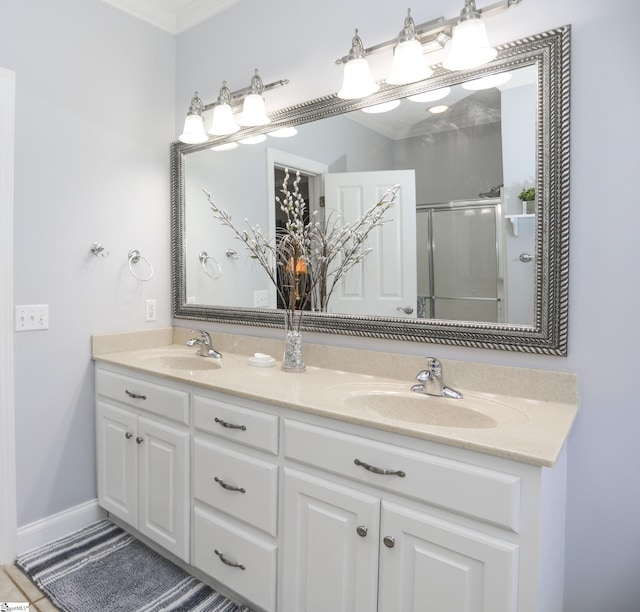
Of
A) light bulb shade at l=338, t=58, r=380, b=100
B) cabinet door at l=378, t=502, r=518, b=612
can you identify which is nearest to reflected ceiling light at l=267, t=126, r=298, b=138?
light bulb shade at l=338, t=58, r=380, b=100

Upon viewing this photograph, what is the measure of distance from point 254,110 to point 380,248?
86 cm

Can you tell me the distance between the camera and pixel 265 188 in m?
2.18

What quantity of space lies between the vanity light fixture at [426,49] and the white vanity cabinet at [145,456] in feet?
4.48

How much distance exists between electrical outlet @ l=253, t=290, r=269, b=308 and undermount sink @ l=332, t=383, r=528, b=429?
0.70m

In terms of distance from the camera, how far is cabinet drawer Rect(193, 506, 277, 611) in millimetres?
1514

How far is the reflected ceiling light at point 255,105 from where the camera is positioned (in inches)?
79.5

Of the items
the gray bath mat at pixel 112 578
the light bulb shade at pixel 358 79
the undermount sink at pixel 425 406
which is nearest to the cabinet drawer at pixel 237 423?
the undermount sink at pixel 425 406

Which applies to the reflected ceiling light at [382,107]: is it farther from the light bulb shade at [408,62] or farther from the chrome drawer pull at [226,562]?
the chrome drawer pull at [226,562]

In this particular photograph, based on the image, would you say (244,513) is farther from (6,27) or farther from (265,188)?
(6,27)

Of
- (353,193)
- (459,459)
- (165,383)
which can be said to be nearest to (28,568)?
(165,383)

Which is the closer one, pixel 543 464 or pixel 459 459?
pixel 543 464

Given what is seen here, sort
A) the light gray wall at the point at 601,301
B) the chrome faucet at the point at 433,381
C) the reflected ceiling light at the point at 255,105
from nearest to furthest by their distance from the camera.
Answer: the light gray wall at the point at 601,301
the chrome faucet at the point at 433,381
the reflected ceiling light at the point at 255,105

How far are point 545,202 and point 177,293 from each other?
1.90 meters

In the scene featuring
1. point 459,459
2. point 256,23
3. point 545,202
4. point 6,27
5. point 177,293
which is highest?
point 256,23
